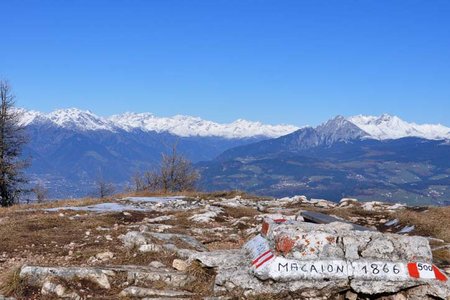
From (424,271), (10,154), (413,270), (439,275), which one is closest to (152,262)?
(413,270)

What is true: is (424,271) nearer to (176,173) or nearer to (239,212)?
(239,212)

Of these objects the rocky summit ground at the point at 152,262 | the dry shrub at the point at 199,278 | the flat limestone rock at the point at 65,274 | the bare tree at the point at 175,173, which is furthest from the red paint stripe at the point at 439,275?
the bare tree at the point at 175,173

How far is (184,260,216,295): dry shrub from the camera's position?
32.7 ft

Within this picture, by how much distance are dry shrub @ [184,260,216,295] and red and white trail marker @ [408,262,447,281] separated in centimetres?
455

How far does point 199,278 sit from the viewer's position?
406 inches

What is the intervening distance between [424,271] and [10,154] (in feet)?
151

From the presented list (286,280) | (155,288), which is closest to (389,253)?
(286,280)

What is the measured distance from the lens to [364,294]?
9617 millimetres

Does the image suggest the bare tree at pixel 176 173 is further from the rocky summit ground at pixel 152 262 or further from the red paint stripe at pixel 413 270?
the red paint stripe at pixel 413 270

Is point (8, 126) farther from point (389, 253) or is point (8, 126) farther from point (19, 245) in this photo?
point (389, 253)

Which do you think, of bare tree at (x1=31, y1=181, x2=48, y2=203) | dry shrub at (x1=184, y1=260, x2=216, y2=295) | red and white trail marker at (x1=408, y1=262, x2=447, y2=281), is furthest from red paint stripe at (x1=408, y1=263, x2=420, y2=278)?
bare tree at (x1=31, y1=181, x2=48, y2=203)

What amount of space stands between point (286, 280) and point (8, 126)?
4515 centimetres

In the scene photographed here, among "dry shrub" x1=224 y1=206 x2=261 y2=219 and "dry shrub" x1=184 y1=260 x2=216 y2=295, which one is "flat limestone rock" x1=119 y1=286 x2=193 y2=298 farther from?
"dry shrub" x1=224 y1=206 x2=261 y2=219

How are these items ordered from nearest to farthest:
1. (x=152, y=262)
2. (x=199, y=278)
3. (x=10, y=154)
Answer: (x=199, y=278), (x=152, y=262), (x=10, y=154)
